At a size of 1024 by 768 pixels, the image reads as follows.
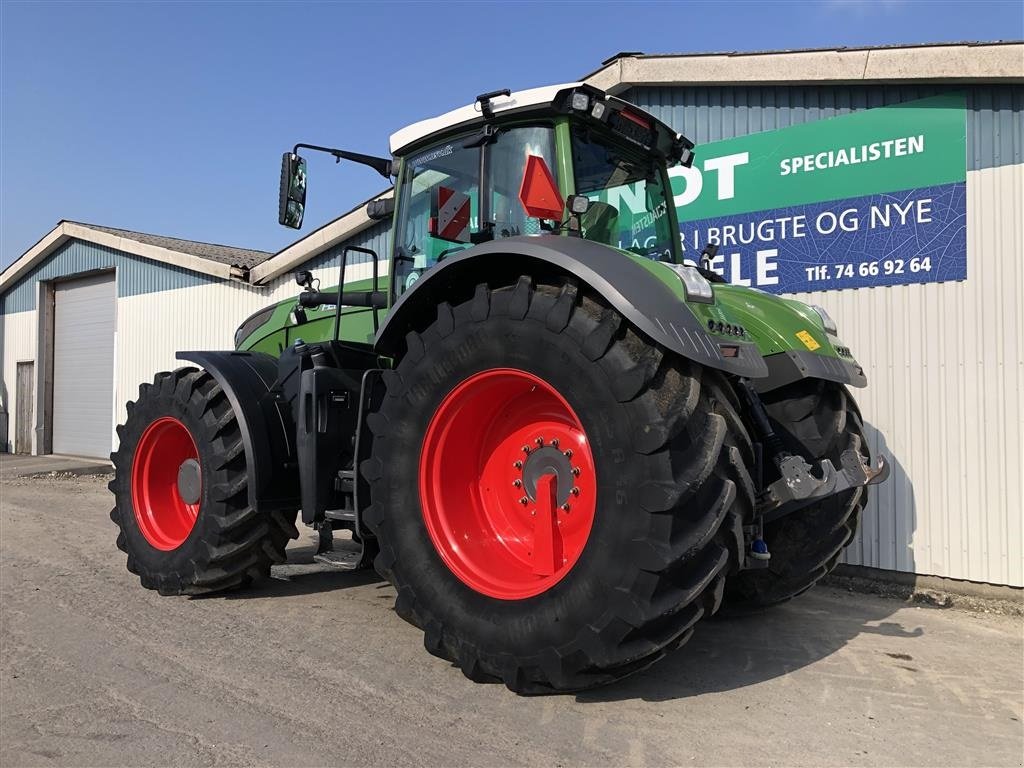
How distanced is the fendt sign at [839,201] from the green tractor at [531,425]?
1993mm

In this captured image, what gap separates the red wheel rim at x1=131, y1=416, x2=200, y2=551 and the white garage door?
35.9 feet

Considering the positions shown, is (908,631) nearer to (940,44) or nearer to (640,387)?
(640,387)

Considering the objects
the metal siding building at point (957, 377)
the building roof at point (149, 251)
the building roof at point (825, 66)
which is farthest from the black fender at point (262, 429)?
the building roof at point (149, 251)

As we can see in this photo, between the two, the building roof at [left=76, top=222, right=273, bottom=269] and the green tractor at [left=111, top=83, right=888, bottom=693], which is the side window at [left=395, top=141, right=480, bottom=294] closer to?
the green tractor at [left=111, top=83, right=888, bottom=693]

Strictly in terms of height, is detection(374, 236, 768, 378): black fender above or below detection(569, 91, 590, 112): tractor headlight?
below

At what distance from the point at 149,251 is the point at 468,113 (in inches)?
461

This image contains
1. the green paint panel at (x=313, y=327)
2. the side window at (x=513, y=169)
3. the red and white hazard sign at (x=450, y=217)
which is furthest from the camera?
the green paint panel at (x=313, y=327)

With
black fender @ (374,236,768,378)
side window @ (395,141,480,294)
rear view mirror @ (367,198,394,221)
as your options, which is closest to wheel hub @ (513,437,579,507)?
black fender @ (374,236,768,378)

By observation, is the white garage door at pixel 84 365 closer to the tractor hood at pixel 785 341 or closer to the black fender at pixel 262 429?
the black fender at pixel 262 429

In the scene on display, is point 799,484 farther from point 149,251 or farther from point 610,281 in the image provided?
point 149,251

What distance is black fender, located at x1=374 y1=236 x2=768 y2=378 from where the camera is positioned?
2.66 metres

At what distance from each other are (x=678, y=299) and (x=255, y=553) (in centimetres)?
297

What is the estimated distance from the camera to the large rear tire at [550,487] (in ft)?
8.53

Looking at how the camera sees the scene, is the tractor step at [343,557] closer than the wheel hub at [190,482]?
Yes
